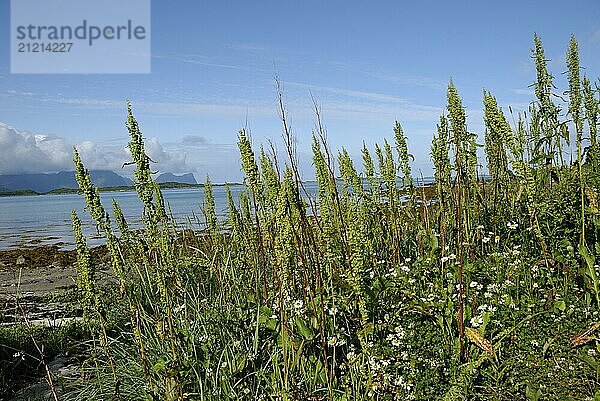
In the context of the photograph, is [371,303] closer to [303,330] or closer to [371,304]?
[371,304]

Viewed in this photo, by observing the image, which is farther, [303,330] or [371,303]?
[371,303]

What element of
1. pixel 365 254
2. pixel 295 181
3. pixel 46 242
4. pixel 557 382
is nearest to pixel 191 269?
pixel 365 254

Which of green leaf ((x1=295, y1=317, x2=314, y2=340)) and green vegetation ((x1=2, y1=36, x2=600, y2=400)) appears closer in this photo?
green vegetation ((x1=2, y1=36, x2=600, y2=400))

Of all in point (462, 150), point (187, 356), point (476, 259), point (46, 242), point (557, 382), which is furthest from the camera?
point (46, 242)

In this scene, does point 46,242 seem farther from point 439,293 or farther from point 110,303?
point 439,293

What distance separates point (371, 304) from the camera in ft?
9.53

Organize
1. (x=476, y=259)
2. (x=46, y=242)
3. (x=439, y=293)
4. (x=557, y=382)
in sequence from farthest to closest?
(x=46, y=242), (x=476, y=259), (x=439, y=293), (x=557, y=382)

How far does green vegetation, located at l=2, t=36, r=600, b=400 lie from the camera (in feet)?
7.58

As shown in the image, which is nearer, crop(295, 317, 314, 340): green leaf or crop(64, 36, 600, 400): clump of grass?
crop(64, 36, 600, 400): clump of grass

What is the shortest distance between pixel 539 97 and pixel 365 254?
1.84 metres

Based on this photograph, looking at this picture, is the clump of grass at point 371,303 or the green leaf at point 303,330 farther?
the green leaf at point 303,330

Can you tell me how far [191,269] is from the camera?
444 cm

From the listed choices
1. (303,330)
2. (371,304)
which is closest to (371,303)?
(371,304)

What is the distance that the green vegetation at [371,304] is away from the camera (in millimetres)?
2311
